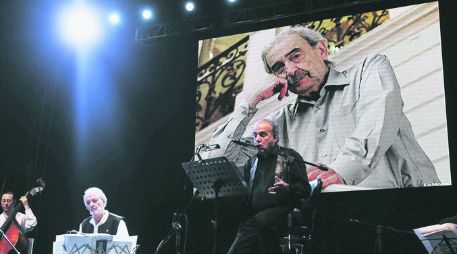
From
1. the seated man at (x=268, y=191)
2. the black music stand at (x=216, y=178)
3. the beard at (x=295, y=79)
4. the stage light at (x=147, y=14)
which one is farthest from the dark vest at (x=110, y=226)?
the stage light at (x=147, y=14)

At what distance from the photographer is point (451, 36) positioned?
5918mm

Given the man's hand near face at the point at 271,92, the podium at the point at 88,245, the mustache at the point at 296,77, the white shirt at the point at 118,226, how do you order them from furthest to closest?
1. the man's hand near face at the point at 271,92
2. the mustache at the point at 296,77
3. the white shirt at the point at 118,226
4. the podium at the point at 88,245

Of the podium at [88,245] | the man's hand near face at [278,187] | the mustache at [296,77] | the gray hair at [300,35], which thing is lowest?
the podium at [88,245]

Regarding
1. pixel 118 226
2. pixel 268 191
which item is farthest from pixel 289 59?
pixel 268 191

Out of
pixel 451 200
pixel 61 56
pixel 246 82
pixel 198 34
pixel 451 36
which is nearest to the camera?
pixel 451 200

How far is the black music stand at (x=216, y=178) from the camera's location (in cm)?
411

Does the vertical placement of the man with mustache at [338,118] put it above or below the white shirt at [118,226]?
above

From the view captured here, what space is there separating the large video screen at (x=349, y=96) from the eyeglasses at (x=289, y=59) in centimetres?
1

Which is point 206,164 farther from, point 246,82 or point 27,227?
point 27,227

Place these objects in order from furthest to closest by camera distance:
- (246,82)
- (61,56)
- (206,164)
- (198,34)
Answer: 1. (61,56)
2. (198,34)
3. (246,82)
4. (206,164)

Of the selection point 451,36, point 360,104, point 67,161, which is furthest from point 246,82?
point 67,161

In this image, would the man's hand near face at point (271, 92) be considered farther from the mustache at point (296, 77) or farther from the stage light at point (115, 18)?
the stage light at point (115, 18)

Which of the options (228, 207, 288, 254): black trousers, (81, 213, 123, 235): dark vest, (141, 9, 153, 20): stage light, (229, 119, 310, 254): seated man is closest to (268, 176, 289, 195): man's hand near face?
(229, 119, 310, 254): seated man

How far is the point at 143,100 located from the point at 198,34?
3.82ft
